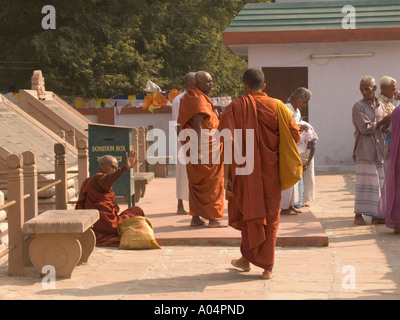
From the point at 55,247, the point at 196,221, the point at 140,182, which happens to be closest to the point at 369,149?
the point at 196,221

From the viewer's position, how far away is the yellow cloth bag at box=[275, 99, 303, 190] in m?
7.20

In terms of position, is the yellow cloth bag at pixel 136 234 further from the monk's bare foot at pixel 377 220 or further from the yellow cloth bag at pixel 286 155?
the monk's bare foot at pixel 377 220

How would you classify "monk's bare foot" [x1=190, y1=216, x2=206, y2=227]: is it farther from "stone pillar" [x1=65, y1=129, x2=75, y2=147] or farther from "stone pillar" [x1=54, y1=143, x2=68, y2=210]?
"stone pillar" [x1=65, y1=129, x2=75, y2=147]

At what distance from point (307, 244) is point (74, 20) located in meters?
19.7

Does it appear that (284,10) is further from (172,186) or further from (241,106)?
(241,106)

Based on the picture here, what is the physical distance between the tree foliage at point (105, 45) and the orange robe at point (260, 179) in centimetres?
1899

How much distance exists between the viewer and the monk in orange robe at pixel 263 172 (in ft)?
23.5

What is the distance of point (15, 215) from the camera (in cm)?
745

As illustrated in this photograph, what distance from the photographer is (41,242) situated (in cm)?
730

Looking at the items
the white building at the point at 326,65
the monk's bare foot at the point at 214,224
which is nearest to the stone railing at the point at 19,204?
the monk's bare foot at the point at 214,224

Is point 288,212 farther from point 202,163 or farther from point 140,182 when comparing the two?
point 140,182

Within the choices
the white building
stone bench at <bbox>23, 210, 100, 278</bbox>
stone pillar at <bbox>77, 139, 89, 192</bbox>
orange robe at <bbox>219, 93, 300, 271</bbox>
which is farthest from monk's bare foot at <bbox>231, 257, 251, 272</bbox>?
the white building

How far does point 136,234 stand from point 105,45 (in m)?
19.9

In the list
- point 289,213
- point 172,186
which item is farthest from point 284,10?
point 289,213
